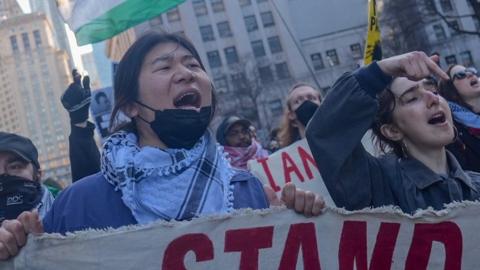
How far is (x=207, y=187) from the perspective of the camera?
2.10 meters

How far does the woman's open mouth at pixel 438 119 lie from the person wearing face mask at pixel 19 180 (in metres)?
1.78

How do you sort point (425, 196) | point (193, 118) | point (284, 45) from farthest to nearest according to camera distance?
point (284, 45)
point (425, 196)
point (193, 118)

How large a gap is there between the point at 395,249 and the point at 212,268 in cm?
63

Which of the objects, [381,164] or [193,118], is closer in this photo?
[193,118]

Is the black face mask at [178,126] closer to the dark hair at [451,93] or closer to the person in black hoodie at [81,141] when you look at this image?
the person in black hoodie at [81,141]

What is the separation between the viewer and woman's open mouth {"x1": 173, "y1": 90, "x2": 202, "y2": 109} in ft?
7.32

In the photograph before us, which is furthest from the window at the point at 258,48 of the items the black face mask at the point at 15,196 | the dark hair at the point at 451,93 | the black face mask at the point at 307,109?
the black face mask at the point at 15,196

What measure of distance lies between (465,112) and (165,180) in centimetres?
253

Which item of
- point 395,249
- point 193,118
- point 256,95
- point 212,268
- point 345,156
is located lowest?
point 256,95

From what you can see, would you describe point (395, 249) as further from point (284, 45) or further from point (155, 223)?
point (284, 45)

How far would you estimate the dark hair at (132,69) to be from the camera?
7.52ft

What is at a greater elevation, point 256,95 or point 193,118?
point 193,118

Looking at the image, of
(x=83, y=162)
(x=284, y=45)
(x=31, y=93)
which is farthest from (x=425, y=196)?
(x=31, y=93)

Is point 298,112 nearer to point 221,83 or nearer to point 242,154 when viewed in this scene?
point 242,154
